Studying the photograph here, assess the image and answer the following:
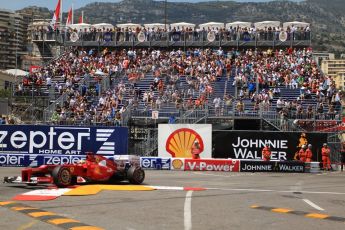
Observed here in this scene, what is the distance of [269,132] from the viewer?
101ft

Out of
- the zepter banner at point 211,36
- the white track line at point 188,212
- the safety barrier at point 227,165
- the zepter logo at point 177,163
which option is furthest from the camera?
the zepter banner at point 211,36

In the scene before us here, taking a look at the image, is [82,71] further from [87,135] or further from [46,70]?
[87,135]

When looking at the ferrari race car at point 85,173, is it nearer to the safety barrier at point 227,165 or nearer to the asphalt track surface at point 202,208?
the asphalt track surface at point 202,208

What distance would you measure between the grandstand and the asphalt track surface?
13.6m

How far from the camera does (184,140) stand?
3120cm

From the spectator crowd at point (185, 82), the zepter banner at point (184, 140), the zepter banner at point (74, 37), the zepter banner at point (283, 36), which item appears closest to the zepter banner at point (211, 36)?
the spectator crowd at point (185, 82)

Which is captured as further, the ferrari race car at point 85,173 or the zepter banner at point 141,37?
the zepter banner at point 141,37

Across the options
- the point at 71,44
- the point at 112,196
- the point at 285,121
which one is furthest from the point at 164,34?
the point at 112,196

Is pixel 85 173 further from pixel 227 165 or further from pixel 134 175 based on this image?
pixel 227 165

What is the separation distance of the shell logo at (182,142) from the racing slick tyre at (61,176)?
13.7 m

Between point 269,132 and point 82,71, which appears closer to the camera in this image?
point 269,132

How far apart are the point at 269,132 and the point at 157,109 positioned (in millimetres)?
7574

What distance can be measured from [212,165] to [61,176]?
12551mm

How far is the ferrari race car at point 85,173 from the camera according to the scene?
687 inches
